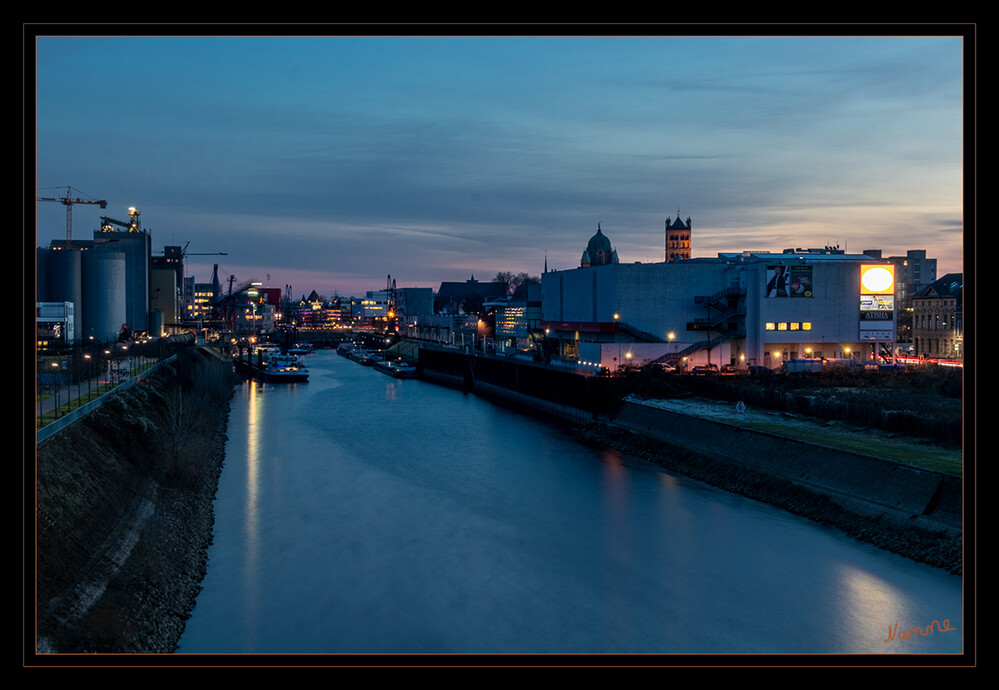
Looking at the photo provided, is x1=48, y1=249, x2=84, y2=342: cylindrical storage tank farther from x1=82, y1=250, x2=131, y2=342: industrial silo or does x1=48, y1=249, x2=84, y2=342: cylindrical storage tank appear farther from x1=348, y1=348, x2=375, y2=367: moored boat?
x1=348, y1=348, x2=375, y2=367: moored boat

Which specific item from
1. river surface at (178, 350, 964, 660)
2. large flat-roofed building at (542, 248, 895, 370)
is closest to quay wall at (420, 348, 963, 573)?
river surface at (178, 350, 964, 660)

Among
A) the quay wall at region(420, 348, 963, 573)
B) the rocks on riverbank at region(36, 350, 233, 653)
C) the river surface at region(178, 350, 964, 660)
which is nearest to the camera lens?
the rocks on riverbank at region(36, 350, 233, 653)

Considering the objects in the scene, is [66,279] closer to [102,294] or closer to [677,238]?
[102,294]

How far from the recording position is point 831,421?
68.0ft

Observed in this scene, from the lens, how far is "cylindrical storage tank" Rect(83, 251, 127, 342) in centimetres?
4466

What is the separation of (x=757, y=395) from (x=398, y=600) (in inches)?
654

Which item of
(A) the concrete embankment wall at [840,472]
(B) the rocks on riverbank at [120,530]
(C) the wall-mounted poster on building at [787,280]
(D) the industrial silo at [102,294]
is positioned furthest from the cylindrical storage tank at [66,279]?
(C) the wall-mounted poster on building at [787,280]

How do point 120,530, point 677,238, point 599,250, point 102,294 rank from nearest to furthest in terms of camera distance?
1. point 120,530
2. point 102,294
3. point 599,250
4. point 677,238

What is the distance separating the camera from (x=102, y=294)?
45062 millimetres
